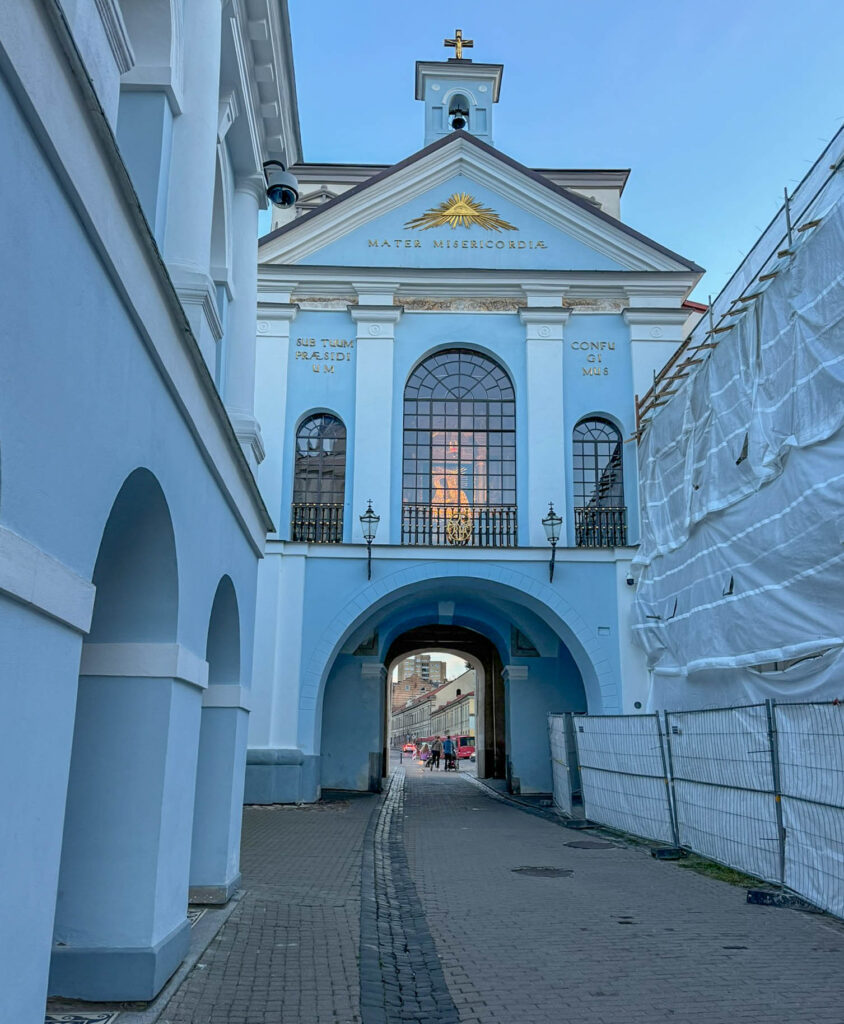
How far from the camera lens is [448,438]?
824 inches

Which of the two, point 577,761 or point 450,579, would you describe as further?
point 450,579

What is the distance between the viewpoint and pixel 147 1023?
506 centimetres

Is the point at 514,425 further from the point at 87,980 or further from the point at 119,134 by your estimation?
the point at 87,980

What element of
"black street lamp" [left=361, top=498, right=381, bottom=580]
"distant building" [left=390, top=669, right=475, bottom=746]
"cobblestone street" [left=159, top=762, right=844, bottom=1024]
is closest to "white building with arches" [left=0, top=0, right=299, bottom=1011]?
"cobblestone street" [left=159, top=762, right=844, bottom=1024]

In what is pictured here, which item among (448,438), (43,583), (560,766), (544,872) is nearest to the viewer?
(43,583)

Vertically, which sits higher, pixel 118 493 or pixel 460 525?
pixel 460 525

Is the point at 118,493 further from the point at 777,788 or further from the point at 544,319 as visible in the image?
the point at 544,319

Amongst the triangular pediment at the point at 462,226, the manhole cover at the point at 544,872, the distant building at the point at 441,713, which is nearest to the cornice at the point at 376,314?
the triangular pediment at the point at 462,226

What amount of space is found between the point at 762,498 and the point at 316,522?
949 cm

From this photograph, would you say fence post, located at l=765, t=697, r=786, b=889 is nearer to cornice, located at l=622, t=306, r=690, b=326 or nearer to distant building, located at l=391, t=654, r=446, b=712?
cornice, located at l=622, t=306, r=690, b=326

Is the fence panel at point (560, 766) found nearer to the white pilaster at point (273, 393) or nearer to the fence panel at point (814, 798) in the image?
the white pilaster at point (273, 393)

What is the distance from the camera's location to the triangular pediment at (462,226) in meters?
21.4

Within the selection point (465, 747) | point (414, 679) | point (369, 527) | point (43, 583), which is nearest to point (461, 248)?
point (369, 527)

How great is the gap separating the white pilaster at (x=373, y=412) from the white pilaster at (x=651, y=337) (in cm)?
493
